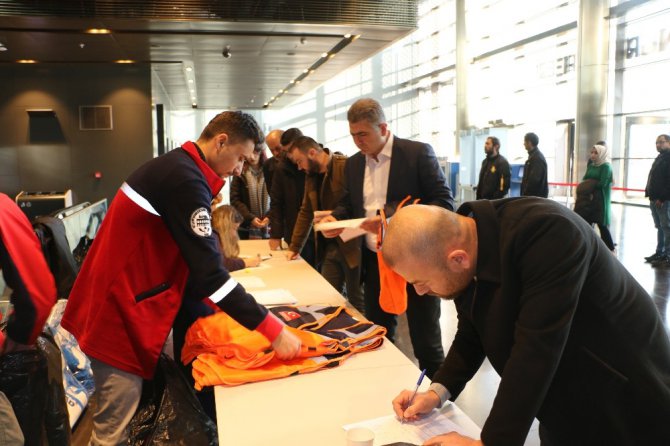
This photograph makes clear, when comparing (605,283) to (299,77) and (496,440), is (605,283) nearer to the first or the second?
(496,440)

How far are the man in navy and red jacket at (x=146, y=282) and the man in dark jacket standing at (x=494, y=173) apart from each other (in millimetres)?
7871

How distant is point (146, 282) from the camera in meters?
1.82

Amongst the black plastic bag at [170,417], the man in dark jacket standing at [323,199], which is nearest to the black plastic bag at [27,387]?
the black plastic bag at [170,417]

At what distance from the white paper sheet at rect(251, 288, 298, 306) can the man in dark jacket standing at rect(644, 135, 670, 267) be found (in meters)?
6.12

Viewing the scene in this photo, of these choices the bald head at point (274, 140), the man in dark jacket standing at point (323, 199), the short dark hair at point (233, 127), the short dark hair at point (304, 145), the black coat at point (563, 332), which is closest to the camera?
the black coat at point (563, 332)

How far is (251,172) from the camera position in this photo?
539 centimetres

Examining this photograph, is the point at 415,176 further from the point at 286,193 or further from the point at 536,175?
the point at 536,175

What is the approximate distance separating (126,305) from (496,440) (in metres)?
1.18

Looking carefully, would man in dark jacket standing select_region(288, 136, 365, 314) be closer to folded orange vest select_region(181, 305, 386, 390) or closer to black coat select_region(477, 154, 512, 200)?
folded orange vest select_region(181, 305, 386, 390)

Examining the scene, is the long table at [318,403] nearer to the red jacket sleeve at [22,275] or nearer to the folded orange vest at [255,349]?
the folded orange vest at [255,349]

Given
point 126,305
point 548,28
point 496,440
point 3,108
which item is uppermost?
point 548,28

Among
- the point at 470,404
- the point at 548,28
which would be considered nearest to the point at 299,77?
the point at 548,28

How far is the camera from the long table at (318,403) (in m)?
1.45

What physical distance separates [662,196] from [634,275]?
4.42ft
